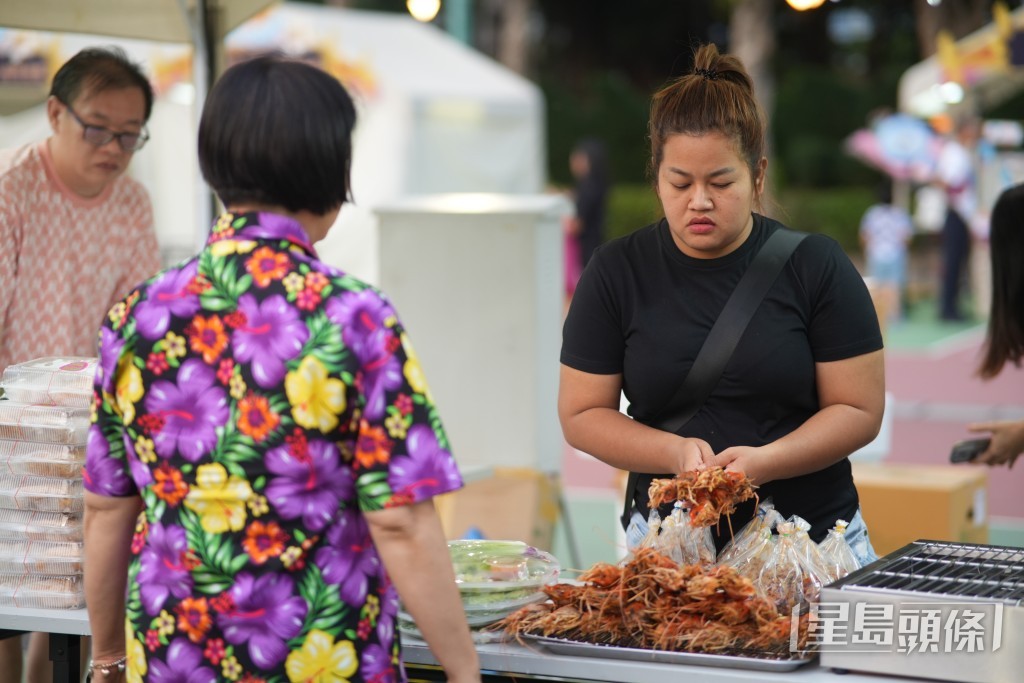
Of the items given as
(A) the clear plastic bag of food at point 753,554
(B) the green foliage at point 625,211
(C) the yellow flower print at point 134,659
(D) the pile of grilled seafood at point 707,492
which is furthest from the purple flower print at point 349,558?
(B) the green foliage at point 625,211

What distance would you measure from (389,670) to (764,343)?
1.06 m

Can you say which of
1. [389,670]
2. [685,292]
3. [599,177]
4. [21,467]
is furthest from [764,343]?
[599,177]

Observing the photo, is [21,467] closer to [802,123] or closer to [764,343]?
[764,343]

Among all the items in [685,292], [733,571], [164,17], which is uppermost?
[164,17]

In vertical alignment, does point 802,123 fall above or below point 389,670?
above

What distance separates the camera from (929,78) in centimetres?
1602

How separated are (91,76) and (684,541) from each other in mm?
1993

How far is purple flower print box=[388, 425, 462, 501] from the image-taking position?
1.79 meters

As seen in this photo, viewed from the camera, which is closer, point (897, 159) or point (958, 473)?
point (958, 473)

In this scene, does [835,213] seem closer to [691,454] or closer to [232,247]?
[691,454]

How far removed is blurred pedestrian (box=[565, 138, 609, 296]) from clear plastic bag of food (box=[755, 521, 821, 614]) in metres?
13.5

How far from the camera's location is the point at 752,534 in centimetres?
246

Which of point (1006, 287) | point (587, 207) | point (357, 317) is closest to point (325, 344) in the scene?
point (357, 317)

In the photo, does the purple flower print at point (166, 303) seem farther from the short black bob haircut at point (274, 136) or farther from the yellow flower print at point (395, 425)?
the yellow flower print at point (395, 425)
